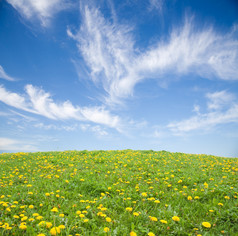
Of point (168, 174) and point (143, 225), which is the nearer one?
point (143, 225)

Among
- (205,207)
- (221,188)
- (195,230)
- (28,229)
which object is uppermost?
(221,188)

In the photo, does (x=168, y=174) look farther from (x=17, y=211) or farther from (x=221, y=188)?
(x=17, y=211)

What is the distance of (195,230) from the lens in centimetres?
355

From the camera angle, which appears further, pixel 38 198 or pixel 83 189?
pixel 83 189

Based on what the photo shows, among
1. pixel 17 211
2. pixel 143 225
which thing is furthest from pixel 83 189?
pixel 143 225

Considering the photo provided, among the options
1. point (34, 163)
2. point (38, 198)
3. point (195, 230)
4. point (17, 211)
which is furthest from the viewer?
point (34, 163)

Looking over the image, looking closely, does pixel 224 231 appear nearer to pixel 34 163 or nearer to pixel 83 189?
pixel 83 189

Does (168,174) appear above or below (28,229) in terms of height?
above

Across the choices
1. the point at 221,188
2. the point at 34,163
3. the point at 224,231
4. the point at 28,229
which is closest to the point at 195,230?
the point at 224,231

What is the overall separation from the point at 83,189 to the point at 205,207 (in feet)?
12.7

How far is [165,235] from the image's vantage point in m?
3.41

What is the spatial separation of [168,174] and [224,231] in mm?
3826

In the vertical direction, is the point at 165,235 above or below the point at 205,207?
below

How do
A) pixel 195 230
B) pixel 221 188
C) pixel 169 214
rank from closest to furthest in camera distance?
1. pixel 195 230
2. pixel 169 214
3. pixel 221 188
